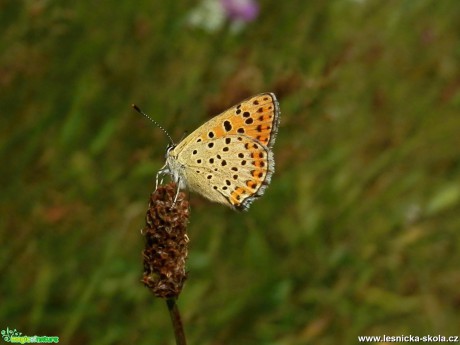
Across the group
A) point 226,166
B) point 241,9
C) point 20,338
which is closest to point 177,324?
point 226,166

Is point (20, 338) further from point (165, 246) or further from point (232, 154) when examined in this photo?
point (165, 246)

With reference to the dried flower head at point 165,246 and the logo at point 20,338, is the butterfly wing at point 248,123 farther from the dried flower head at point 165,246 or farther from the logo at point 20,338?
the logo at point 20,338

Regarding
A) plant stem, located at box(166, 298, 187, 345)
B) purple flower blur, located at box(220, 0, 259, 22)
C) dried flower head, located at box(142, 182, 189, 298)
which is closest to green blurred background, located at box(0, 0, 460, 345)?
purple flower blur, located at box(220, 0, 259, 22)

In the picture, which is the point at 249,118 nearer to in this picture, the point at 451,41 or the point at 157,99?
the point at 157,99

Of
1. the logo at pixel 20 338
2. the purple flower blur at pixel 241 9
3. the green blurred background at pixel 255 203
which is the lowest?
the logo at pixel 20 338

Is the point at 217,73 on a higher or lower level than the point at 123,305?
higher

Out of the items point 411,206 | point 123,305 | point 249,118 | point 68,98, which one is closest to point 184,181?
point 249,118

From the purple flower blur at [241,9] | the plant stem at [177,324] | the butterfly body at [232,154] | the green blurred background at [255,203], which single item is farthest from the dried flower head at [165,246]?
the purple flower blur at [241,9]
